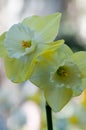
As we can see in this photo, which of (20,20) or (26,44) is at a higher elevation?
(26,44)

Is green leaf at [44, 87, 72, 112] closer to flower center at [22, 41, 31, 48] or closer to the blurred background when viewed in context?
flower center at [22, 41, 31, 48]

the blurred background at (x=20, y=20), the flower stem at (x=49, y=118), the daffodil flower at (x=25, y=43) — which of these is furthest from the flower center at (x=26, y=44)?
the blurred background at (x=20, y=20)

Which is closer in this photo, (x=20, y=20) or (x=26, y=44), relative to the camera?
(x=26, y=44)

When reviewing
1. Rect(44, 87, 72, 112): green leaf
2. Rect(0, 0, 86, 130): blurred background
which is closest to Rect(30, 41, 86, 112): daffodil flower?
Rect(44, 87, 72, 112): green leaf

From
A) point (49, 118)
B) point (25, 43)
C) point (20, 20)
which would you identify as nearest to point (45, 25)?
point (25, 43)

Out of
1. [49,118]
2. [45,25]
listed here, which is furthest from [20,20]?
[49,118]

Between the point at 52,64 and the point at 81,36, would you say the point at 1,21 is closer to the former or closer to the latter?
the point at 81,36

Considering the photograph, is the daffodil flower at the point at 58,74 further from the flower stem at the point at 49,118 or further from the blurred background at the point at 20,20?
the blurred background at the point at 20,20

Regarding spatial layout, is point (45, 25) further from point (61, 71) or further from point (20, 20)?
point (20, 20)
